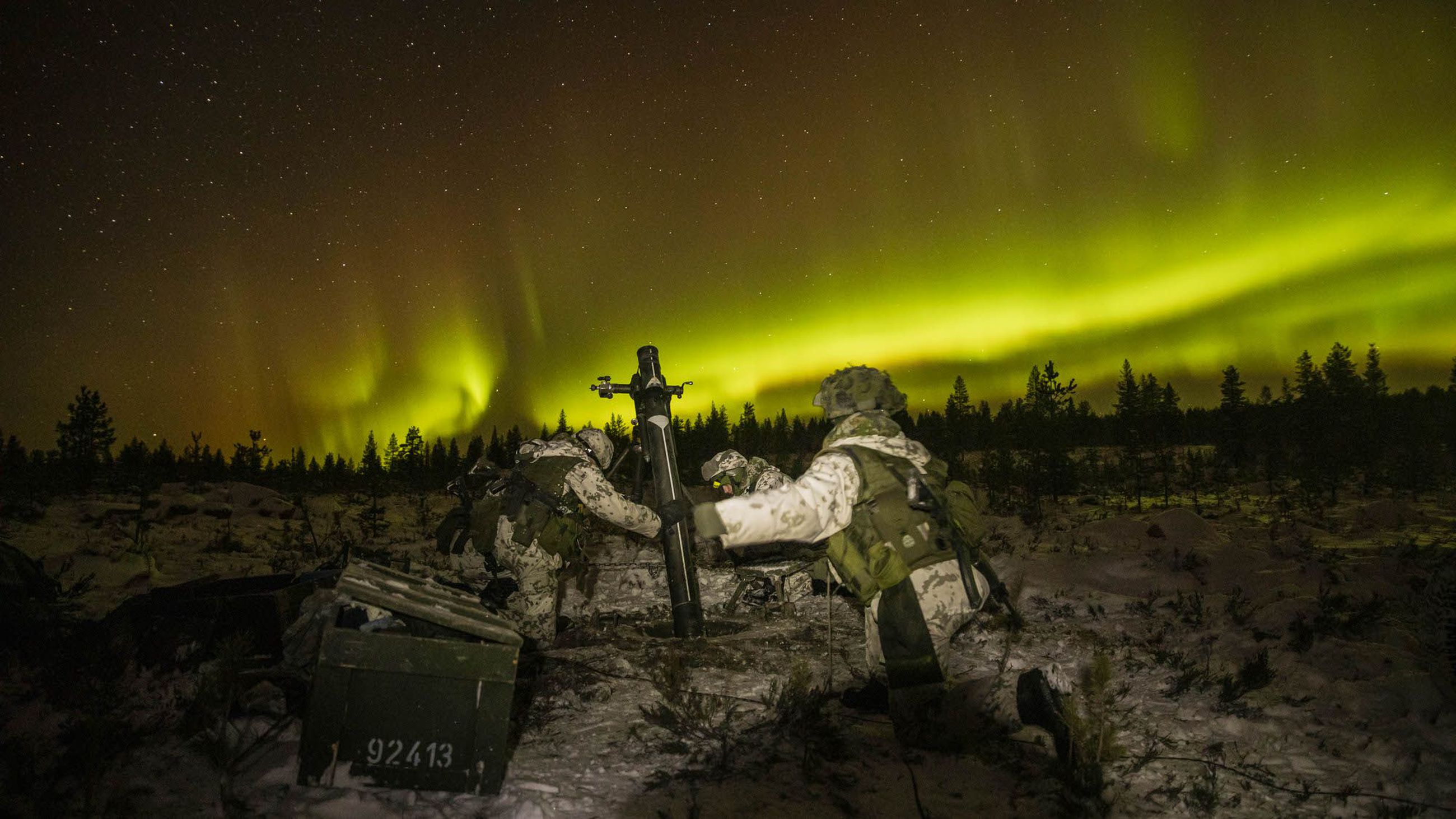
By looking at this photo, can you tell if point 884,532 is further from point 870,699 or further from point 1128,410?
point 1128,410

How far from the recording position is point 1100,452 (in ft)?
138

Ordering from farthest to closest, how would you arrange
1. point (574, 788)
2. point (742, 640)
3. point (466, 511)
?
point (466, 511) < point (742, 640) < point (574, 788)

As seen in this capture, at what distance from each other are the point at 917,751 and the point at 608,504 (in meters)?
3.77

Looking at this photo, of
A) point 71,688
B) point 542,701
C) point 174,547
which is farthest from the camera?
point 174,547

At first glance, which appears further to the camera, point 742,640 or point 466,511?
point 466,511

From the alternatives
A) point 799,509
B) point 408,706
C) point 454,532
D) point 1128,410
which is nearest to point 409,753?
point 408,706

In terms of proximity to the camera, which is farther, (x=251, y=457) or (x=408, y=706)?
(x=251, y=457)

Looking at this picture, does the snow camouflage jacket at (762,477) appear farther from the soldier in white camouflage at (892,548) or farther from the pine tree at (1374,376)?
the pine tree at (1374,376)

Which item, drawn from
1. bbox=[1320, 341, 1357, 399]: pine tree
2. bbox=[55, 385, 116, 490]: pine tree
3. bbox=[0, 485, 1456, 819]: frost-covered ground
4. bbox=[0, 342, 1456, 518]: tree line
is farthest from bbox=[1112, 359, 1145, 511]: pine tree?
bbox=[55, 385, 116, 490]: pine tree

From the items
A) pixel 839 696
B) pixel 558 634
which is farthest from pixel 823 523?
pixel 558 634

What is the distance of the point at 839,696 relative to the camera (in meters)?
4.62

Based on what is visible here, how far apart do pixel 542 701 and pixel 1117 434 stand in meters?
58.6

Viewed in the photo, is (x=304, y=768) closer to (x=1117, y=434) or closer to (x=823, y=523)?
(x=823, y=523)

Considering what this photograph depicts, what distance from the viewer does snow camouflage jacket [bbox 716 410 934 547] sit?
11.5ft
